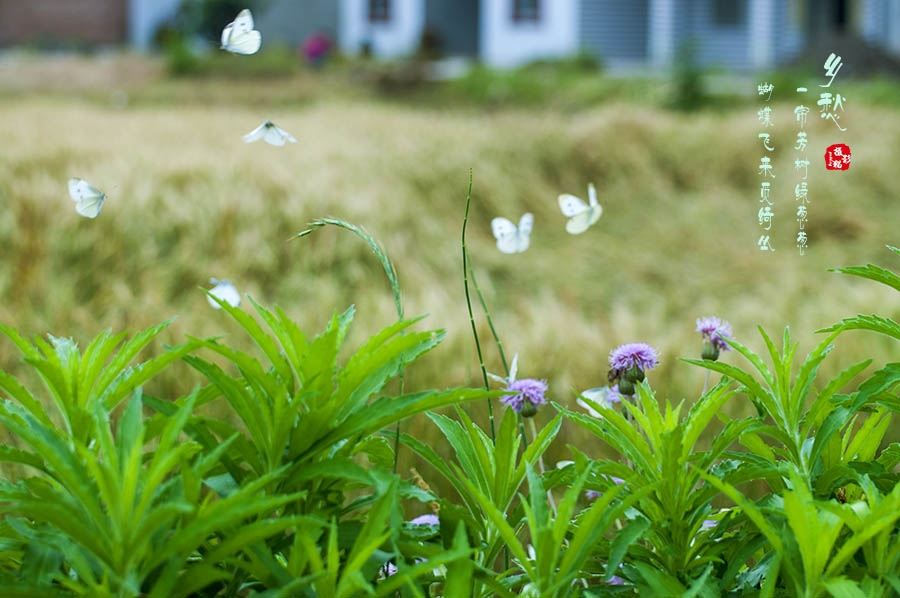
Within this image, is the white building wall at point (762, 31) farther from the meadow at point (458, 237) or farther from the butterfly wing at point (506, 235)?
the butterfly wing at point (506, 235)

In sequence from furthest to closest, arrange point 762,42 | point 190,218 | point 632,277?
point 762,42 → point 632,277 → point 190,218

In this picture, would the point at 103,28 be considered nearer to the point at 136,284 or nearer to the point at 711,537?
the point at 136,284

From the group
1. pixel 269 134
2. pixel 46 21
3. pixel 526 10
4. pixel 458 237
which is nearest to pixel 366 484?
pixel 269 134

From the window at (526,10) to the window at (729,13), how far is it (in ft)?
10.9

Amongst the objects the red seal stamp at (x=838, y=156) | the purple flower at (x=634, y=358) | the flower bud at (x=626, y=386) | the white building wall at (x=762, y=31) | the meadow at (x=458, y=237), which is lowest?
the meadow at (x=458, y=237)

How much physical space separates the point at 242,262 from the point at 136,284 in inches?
17.2

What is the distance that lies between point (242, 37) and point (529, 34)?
1786 centimetres

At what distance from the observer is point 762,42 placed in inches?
629

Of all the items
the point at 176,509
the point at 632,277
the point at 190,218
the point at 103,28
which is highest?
the point at 103,28

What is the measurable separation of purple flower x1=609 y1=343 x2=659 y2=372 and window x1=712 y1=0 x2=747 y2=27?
17488 mm

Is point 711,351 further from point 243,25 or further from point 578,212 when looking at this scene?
point 243,25

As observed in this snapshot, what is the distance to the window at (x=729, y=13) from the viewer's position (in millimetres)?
17219

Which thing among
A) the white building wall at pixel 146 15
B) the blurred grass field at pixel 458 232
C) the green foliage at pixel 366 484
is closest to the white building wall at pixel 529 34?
the white building wall at pixel 146 15

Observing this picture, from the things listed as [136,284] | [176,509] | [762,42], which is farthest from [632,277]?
[762,42]
